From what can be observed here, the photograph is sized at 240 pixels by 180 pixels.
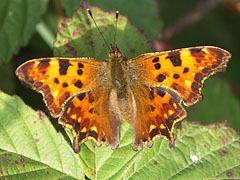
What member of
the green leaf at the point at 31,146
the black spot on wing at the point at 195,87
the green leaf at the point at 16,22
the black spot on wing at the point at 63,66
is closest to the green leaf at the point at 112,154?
the green leaf at the point at 31,146

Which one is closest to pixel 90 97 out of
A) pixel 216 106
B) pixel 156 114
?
pixel 156 114

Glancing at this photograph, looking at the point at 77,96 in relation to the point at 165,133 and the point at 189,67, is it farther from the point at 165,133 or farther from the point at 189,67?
the point at 189,67

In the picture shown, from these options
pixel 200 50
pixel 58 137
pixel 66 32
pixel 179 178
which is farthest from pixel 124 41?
pixel 179 178

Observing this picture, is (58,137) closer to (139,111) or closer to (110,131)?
(110,131)

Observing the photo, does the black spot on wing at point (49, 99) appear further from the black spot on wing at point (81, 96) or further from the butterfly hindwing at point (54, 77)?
the black spot on wing at point (81, 96)

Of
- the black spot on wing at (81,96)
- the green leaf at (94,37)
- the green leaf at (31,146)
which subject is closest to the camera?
the green leaf at (31,146)

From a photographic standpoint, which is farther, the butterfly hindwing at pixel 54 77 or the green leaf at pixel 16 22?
the green leaf at pixel 16 22

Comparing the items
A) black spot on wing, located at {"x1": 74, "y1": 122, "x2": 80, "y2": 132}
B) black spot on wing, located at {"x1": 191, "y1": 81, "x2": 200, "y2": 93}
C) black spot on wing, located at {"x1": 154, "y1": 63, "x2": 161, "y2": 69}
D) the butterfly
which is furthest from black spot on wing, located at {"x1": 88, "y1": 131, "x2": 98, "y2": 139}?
black spot on wing, located at {"x1": 191, "y1": 81, "x2": 200, "y2": 93}
